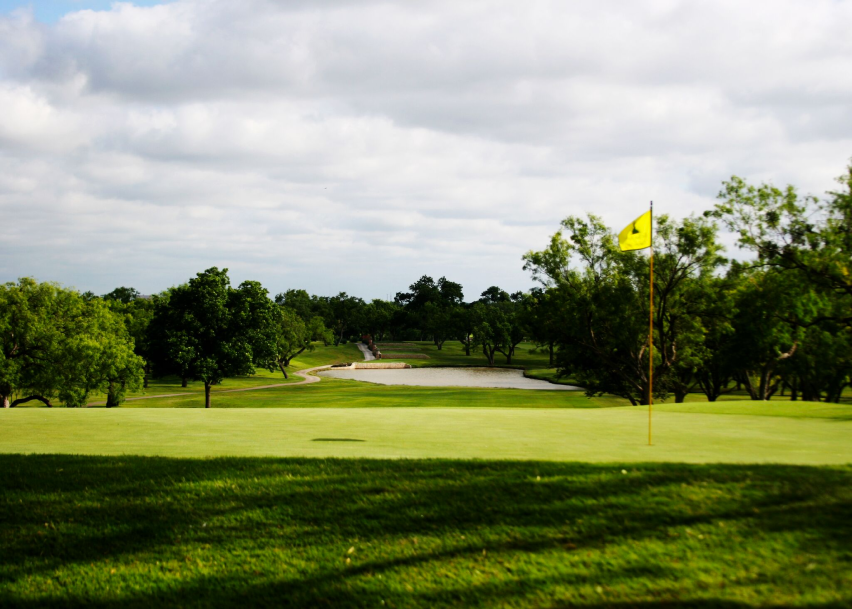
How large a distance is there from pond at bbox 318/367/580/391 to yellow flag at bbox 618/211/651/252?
200 ft

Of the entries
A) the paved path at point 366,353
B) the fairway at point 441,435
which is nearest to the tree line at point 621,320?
the fairway at point 441,435

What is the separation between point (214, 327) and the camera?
4744cm

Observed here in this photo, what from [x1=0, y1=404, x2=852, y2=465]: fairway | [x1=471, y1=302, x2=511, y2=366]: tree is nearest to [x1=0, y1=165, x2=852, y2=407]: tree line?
[x1=0, y1=404, x2=852, y2=465]: fairway

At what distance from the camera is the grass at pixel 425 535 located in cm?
615

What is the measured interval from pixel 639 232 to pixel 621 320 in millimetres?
26787

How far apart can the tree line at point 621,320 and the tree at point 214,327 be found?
10 centimetres

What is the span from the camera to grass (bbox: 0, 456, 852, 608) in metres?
6.15

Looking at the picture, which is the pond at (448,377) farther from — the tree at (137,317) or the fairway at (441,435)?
the fairway at (441,435)

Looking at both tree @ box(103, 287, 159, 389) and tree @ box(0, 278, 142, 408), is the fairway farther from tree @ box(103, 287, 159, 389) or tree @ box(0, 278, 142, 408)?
tree @ box(103, 287, 159, 389)

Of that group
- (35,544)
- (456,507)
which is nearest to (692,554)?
(456,507)

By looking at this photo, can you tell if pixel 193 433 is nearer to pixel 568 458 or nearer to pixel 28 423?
pixel 28 423

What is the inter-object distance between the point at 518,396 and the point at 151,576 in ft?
164

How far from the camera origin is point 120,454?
10.1 metres

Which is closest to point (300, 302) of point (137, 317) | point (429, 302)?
point (429, 302)
